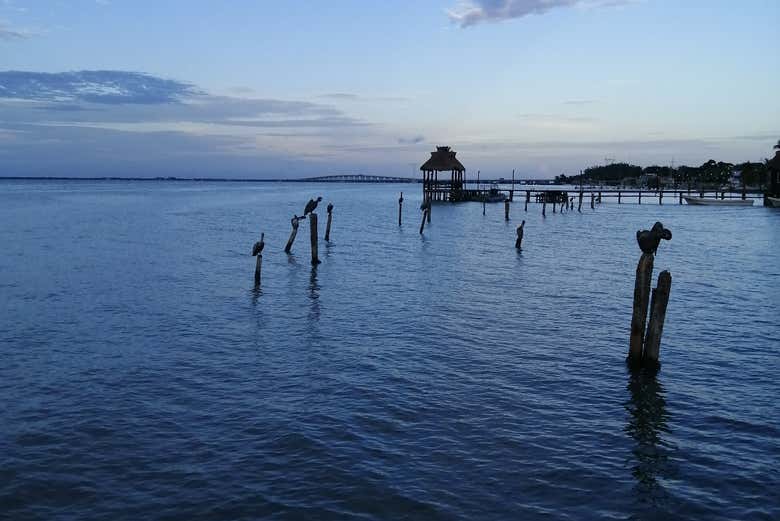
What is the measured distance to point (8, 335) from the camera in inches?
707

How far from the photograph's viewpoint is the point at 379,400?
13.2 m

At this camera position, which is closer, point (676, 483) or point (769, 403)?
point (676, 483)

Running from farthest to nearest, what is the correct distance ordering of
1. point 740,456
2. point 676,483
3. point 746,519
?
1. point 740,456
2. point 676,483
3. point 746,519

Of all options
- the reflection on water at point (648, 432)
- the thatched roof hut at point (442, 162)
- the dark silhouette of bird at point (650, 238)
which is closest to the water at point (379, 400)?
the reflection on water at point (648, 432)

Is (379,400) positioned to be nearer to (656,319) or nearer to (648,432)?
(648,432)

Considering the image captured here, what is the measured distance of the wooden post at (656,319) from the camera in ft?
47.9

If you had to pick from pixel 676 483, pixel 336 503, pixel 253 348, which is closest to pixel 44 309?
pixel 253 348

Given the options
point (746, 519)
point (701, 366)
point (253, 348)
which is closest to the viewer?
point (746, 519)

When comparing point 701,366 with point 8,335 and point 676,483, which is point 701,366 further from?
point 8,335

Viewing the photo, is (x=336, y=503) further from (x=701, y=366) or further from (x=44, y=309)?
(x=44, y=309)

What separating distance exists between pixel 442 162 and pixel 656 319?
84.0m

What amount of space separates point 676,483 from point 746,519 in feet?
3.87

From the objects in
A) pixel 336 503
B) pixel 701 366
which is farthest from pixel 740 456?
pixel 336 503

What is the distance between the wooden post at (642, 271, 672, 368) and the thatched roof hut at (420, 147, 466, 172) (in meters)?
81.8
